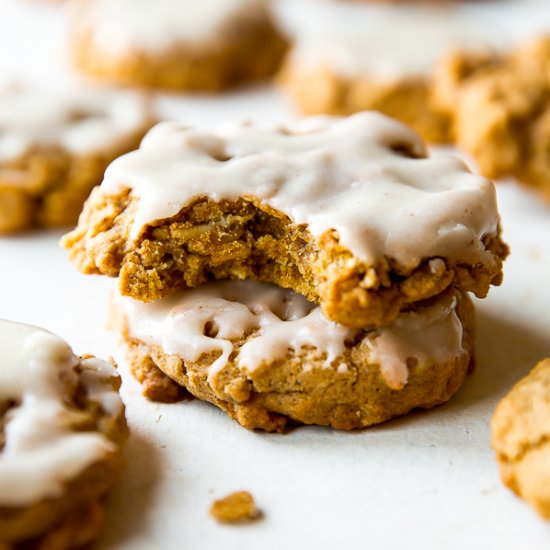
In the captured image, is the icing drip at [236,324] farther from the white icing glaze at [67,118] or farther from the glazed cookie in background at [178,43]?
the glazed cookie in background at [178,43]

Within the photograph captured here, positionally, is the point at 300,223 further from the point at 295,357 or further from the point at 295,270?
the point at 295,357

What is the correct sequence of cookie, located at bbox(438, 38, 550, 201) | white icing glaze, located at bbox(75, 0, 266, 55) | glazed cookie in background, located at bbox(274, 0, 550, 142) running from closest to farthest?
cookie, located at bbox(438, 38, 550, 201), glazed cookie in background, located at bbox(274, 0, 550, 142), white icing glaze, located at bbox(75, 0, 266, 55)

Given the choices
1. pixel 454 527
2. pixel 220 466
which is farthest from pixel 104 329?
pixel 454 527

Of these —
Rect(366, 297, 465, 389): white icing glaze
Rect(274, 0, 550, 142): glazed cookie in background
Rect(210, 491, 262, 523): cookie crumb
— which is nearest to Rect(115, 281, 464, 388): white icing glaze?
Rect(366, 297, 465, 389): white icing glaze

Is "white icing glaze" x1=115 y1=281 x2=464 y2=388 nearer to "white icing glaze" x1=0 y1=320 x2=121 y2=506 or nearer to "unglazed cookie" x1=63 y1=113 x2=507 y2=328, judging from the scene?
"unglazed cookie" x1=63 y1=113 x2=507 y2=328

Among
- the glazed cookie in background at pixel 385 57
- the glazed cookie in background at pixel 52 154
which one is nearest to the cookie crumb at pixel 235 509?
the glazed cookie in background at pixel 52 154

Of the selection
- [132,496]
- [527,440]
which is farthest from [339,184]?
[132,496]

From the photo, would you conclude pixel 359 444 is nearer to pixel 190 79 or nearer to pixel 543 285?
pixel 543 285
